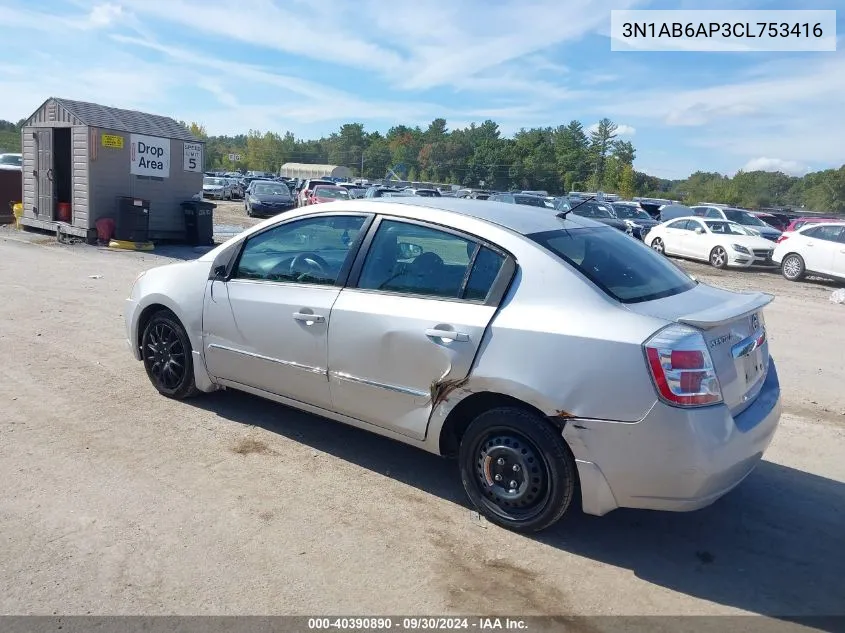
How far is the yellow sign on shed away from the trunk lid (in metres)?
14.8

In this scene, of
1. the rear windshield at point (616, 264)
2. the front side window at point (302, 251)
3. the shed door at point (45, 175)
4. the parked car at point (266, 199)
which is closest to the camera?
the rear windshield at point (616, 264)

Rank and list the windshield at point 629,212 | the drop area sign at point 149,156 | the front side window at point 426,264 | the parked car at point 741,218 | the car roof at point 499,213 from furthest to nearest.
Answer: the windshield at point 629,212, the parked car at point 741,218, the drop area sign at point 149,156, the car roof at point 499,213, the front side window at point 426,264

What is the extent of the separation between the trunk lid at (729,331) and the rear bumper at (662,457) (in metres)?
0.17

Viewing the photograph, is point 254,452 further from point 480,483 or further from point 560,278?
point 560,278

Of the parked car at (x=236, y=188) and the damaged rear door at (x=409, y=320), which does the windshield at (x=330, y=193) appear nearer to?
the parked car at (x=236, y=188)

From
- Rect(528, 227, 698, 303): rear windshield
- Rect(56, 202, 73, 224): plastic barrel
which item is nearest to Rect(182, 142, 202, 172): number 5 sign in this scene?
Rect(56, 202, 73, 224): plastic barrel

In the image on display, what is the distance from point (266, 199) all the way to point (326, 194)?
4138 mm

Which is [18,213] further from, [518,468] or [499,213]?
[518,468]

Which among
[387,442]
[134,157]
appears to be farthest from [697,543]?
[134,157]

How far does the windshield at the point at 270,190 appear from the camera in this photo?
31.2 m

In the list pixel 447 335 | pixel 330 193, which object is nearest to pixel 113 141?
pixel 330 193

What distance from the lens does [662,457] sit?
3350 mm

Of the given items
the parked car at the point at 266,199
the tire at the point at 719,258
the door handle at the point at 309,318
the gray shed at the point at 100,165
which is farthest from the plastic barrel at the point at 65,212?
the tire at the point at 719,258

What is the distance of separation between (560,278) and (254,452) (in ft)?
7.77
